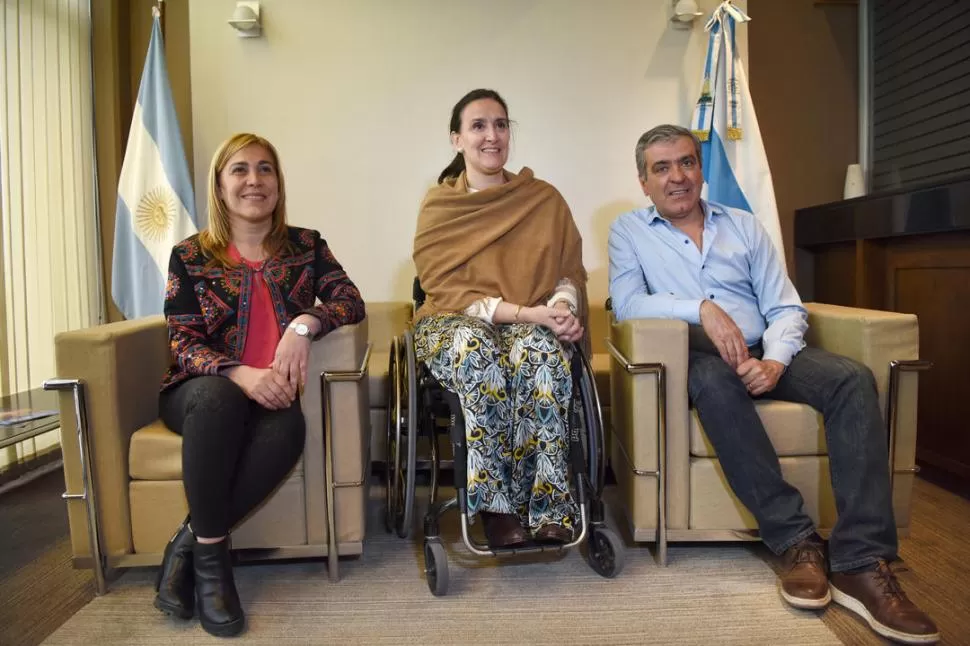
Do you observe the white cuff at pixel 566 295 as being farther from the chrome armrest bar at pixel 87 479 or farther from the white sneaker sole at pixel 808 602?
the chrome armrest bar at pixel 87 479

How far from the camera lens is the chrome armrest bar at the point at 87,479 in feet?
5.48

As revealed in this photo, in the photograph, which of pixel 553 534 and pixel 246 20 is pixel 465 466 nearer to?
pixel 553 534

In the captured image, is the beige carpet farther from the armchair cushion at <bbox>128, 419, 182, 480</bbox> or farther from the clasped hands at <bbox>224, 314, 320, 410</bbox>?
the clasped hands at <bbox>224, 314, 320, 410</bbox>

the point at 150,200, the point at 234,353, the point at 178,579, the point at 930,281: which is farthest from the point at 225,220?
the point at 930,281

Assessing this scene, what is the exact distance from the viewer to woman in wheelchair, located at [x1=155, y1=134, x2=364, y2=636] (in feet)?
5.14

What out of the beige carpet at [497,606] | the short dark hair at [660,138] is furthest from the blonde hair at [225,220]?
the short dark hair at [660,138]

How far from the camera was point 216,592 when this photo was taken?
1.55m

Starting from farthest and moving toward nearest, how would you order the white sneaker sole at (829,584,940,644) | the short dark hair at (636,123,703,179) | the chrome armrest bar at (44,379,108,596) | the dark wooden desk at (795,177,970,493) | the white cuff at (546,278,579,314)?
1. the dark wooden desk at (795,177,970,493)
2. the short dark hair at (636,123,703,179)
3. the white cuff at (546,278,579,314)
4. the chrome armrest bar at (44,379,108,596)
5. the white sneaker sole at (829,584,940,644)

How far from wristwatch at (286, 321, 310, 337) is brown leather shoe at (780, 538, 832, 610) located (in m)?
1.34

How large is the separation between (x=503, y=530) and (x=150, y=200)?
2291 mm

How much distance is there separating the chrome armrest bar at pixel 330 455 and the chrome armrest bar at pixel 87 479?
581mm

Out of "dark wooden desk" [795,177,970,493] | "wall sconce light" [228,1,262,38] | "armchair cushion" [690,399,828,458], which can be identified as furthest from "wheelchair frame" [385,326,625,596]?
"wall sconce light" [228,1,262,38]

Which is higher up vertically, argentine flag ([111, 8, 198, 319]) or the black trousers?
argentine flag ([111, 8, 198, 319])

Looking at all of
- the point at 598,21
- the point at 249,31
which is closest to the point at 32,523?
the point at 249,31
